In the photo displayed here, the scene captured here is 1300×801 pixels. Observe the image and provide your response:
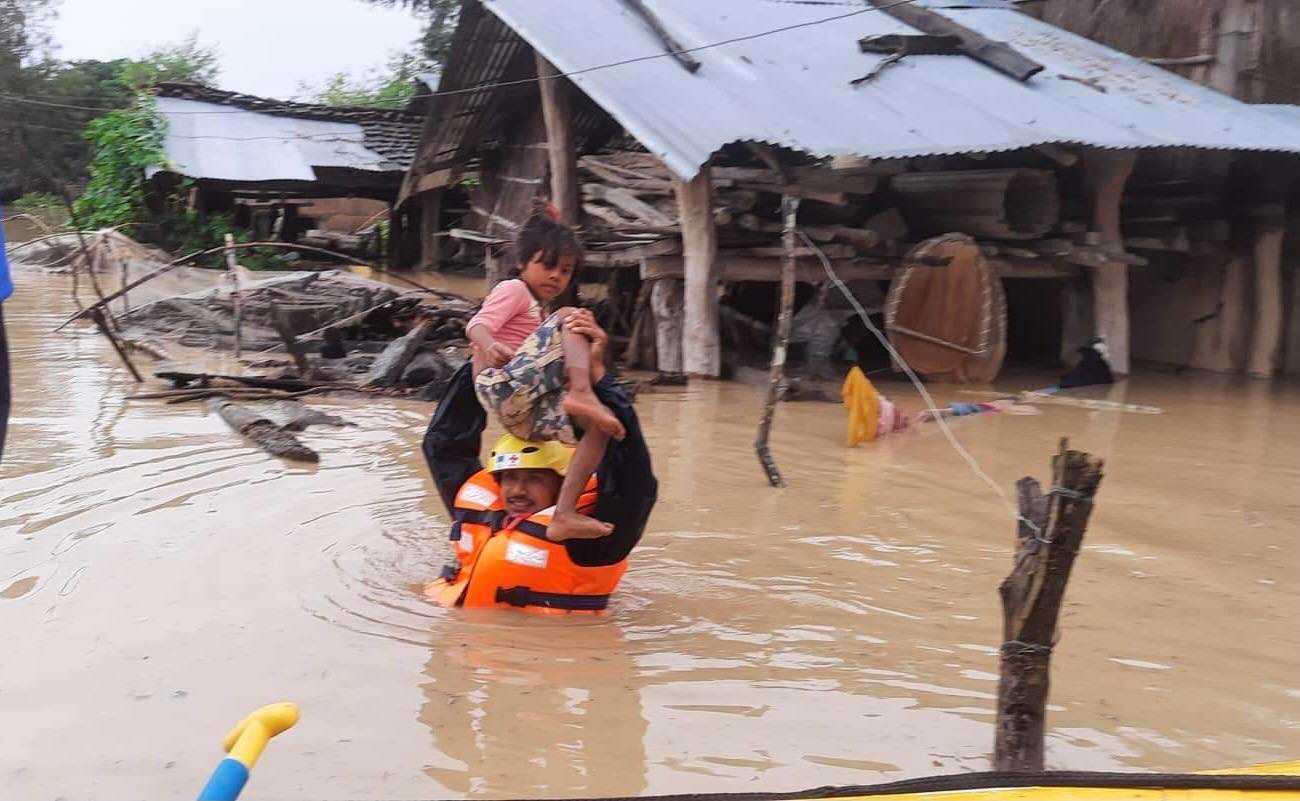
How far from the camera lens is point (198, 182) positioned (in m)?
18.0

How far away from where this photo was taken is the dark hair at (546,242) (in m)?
4.06

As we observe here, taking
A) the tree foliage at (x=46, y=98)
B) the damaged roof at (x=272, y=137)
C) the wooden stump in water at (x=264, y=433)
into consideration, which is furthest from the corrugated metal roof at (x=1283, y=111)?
the tree foliage at (x=46, y=98)

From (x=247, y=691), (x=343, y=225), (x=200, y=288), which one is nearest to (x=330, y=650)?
(x=247, y=691)

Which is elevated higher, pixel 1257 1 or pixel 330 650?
pixel 1257 1

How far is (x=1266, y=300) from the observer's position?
38.7ft

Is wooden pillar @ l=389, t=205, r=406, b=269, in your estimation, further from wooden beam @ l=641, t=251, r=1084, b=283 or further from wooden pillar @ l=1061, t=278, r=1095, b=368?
wooden pillar @ l=1061, t=278, r=1095, b=368

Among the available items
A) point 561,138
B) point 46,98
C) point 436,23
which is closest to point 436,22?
point 436,23

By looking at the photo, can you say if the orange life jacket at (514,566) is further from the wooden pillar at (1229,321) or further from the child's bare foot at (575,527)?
the wooden pillar at (1229,321)

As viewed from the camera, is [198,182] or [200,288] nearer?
[200,288]

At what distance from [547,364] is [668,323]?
21.2 feet

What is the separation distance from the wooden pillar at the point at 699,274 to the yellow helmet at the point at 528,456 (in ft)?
18.2

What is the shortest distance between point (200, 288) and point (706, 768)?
40.3ft

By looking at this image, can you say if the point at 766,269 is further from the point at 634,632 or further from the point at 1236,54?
the point at 634,632

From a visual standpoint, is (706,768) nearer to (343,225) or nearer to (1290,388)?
(1290,388)
